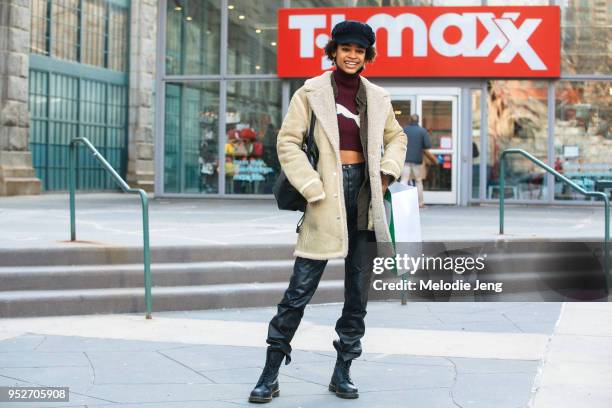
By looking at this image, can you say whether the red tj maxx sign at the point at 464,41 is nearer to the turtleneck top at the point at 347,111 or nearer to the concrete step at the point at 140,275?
the concrete step at the point at 140,275

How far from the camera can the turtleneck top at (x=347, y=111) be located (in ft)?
16.7

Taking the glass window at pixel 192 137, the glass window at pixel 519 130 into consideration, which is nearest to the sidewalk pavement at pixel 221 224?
the glass window at pixel 519 130

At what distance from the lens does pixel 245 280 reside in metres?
8.78

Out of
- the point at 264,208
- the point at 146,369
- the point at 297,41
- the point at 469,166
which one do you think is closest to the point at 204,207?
the point at 264,208

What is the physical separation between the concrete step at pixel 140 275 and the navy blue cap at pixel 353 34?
13.3 ft

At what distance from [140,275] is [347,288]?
3674 millimetres

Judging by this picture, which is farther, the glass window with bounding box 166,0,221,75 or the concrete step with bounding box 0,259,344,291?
the glass window with bounding box 166,0,221,75

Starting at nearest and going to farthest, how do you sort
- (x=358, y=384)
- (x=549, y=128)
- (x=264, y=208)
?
(x=358, y=384) → (x=264, y=208) → (x=549, y=128)

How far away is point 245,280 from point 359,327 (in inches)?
146

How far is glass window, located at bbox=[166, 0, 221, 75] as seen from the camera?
19766 millimetres

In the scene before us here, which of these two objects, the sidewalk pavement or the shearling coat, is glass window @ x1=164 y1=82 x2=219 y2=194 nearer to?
the sidewalk pavement

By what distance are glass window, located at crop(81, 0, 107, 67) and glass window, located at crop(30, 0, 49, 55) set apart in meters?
1.71

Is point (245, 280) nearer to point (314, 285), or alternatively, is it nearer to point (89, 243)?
point (89, 243)

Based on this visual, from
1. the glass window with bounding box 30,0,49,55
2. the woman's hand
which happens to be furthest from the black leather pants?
the glass window with bounding box 30,0,49,55
